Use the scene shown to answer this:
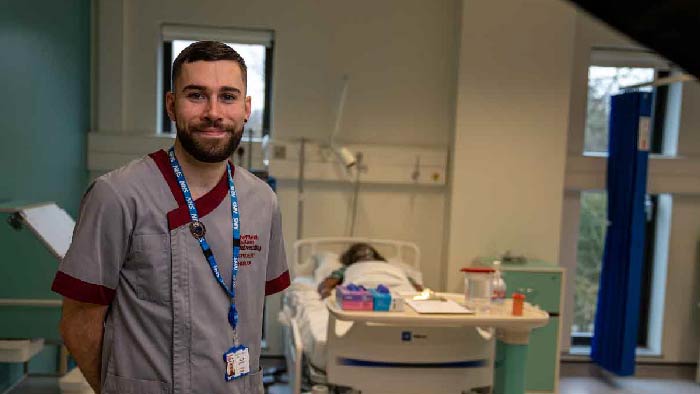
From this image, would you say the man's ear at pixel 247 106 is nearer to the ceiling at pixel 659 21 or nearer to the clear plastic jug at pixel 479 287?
the ceiling at pixel 659 21

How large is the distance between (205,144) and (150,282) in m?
0.33

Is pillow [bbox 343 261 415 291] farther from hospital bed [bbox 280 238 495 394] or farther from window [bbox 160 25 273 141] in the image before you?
window [bbox 160 25 273 141]

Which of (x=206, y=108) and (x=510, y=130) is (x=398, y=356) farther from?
(x=510, y=130)

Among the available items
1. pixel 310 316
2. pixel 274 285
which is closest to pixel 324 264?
pixel 310 316

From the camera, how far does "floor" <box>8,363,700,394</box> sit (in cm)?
423

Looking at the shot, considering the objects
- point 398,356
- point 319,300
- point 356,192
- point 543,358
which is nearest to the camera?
point 398,356

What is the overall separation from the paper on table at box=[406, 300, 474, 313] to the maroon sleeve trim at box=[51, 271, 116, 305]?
5.56 feet

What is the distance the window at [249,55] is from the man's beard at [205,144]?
2967mm

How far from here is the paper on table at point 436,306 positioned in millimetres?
2770

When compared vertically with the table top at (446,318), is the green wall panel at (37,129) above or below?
above

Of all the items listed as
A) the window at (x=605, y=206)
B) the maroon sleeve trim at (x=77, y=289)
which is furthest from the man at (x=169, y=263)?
the window at (x=605, y=206)

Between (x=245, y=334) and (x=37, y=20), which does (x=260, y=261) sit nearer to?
(x=245, y=334)

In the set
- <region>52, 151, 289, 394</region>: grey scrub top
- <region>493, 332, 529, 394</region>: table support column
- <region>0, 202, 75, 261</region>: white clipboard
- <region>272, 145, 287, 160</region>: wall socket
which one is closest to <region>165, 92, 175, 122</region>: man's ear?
<region>52, 151, 289, 394</region>: grey scrub top

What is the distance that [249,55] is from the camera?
14.9 ft
